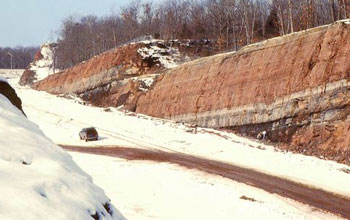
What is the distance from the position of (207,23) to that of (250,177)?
55822mm

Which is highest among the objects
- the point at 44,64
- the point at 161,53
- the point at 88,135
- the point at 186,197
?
the point at 44,64

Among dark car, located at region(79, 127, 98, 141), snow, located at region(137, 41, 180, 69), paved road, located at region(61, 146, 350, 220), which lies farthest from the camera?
snow, located at region(137, 41, 180, 69)

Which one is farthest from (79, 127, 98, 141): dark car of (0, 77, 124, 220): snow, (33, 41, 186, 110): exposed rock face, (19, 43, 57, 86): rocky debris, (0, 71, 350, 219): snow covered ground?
(19, 43, 57, 86): rocky debris

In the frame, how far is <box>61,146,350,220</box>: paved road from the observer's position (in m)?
14.5

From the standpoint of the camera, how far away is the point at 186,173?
58.7 feet

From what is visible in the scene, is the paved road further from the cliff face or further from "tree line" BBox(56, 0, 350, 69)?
"tree line" BBox(56, 0, 350, 69)

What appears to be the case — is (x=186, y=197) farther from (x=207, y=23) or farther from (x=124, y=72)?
(x=207, y=23)

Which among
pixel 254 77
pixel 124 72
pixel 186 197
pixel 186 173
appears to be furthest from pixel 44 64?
pixel 186 197

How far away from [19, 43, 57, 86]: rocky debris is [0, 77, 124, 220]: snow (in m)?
99.7

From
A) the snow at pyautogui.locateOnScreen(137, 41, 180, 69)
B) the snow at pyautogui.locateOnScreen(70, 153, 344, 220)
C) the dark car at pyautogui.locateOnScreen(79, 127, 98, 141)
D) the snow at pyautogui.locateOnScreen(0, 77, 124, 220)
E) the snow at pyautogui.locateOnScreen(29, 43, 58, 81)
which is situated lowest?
the snow at pyautogui.locateOnScreen(70, 153, 344, 220)

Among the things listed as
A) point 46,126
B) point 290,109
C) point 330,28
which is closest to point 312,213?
point 290,109

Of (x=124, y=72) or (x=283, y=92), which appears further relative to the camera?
(x=124, y=72)

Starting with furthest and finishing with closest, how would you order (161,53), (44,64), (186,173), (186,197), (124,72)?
(44,64), (161,53), (124,72), (186,173), (186,197)

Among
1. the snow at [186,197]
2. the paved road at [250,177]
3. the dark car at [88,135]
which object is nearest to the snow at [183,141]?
the dark car at [88,135]
